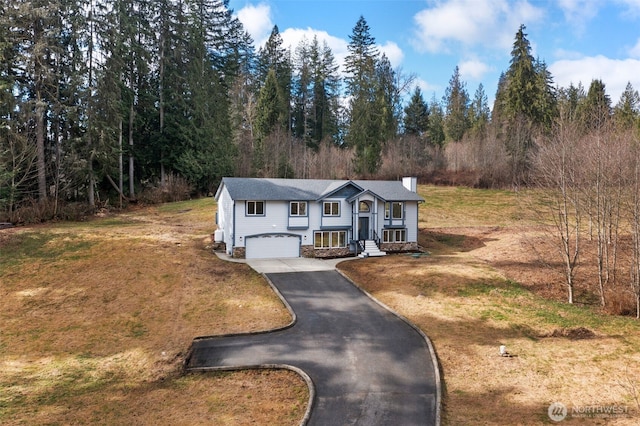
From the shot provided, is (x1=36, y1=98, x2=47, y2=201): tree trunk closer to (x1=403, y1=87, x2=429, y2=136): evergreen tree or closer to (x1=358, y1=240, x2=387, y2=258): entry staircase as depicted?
(x1=358, y1=240, x2=387, y2=258): entry staircase

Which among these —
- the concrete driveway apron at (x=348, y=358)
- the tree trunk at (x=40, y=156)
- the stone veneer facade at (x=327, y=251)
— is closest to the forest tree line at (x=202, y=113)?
the tree trunk at (x=40, y=156)

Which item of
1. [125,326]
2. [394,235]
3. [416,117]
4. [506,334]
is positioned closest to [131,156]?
[394,235]

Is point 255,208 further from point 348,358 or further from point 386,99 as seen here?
point 386,99

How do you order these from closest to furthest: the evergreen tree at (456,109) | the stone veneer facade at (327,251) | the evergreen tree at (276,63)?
the stone veneer facade at (327,251), the evergreen tree at (276,63), the evergreen tree at (456,109)

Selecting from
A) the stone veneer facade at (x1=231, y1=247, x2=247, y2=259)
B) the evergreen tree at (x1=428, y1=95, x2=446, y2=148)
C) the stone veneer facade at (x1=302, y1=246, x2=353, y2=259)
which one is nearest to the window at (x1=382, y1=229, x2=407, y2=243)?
the stone veneer facade at (x1=302, y1=246, x2=353, y2=259)

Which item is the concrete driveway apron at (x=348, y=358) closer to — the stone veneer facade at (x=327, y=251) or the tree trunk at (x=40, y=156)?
the stone veneer facade at (x=327, y=251)

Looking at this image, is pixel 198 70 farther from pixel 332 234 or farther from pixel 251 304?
pixel 251 304

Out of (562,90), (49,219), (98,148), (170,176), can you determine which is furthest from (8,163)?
(562,90)
